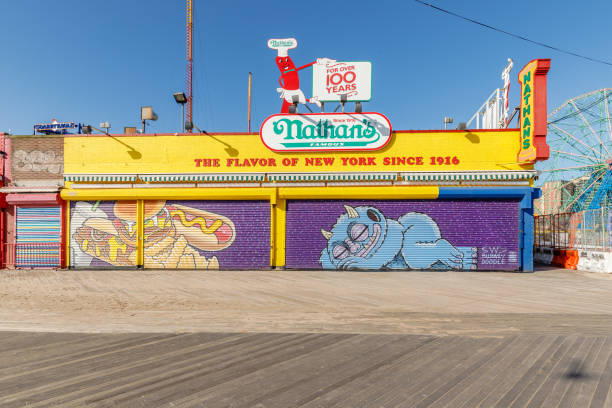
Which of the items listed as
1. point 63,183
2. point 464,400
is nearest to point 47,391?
point 464,400

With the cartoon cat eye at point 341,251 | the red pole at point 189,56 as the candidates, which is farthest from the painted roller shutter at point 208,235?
the red pole at point 189,56

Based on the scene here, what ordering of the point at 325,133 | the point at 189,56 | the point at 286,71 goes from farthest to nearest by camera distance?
the point at 189,56 < the point at 286,71 < the point at 325,133

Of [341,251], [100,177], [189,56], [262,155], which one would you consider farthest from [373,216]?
[189,56]

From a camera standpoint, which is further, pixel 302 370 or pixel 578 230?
pixel 578 230

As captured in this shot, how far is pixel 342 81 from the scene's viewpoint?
13.7 m

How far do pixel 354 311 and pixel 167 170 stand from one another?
10.5 m

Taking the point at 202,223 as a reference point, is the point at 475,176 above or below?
above

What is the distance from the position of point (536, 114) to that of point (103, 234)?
18397 mm

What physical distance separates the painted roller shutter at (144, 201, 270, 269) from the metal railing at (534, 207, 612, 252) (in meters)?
13.8

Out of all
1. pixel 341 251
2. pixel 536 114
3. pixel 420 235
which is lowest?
pixel 341 251

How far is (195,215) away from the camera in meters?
13.0

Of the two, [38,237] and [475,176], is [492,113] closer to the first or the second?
[475,176]

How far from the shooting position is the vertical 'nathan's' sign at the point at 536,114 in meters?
11.6

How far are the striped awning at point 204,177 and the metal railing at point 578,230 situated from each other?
46.3 ft
